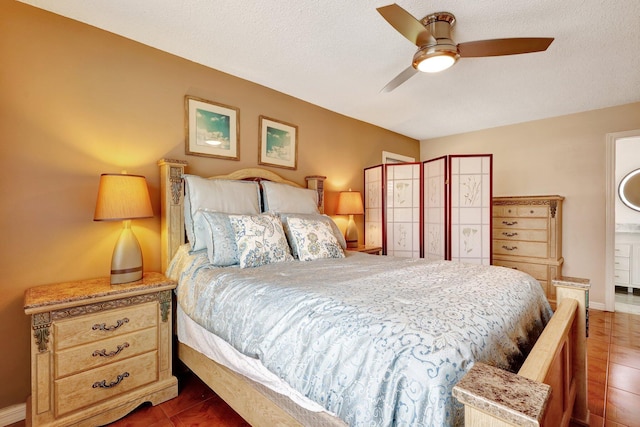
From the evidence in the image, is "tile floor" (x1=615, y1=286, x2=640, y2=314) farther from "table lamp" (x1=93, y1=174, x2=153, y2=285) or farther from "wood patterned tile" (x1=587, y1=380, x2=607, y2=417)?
"table lamp" (x1=93, y1=174, x2=153, y2=285)

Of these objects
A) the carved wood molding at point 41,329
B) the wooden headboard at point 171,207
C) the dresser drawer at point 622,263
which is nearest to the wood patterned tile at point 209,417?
the carved wood molding at point 41,329

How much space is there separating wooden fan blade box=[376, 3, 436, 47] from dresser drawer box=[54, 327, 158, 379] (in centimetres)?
225

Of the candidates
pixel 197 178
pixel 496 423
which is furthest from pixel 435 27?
pixel 496 423

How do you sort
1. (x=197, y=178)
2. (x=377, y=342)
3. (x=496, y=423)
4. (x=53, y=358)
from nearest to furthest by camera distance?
(x=496, y=423) → (x=377, y=342) → (x=53, y=358) → (x=197, y=178)

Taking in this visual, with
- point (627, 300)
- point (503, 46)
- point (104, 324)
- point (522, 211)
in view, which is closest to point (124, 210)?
point (104, 324)

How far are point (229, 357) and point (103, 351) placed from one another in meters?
0.78

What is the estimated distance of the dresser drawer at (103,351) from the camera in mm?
1534

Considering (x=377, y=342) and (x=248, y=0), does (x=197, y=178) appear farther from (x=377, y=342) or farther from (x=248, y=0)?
(x=377, y=342)

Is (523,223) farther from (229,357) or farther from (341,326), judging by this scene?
(229,357)

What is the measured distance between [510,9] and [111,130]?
2.74 m

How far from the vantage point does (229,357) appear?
146 centimetres

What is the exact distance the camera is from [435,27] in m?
1.91

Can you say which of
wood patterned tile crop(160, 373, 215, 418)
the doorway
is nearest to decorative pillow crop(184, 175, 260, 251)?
wood patterned tile crop(160, 373, 215, 418)

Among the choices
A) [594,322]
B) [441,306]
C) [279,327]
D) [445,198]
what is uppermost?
[445,198]
